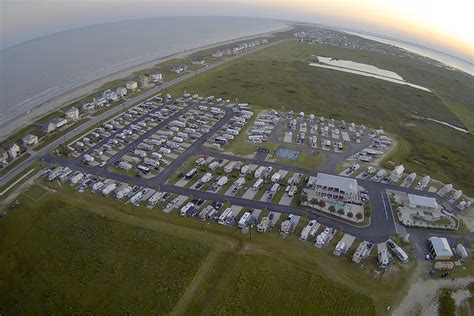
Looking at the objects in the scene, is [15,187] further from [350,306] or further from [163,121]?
[350,306]

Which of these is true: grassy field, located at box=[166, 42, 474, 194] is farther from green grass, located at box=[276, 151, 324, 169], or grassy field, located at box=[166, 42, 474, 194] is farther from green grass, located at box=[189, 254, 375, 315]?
green grass, located at box=[189, 254, 375, 315]

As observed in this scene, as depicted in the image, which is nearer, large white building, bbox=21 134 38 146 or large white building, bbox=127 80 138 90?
large white building, bbox=21 134 38 146

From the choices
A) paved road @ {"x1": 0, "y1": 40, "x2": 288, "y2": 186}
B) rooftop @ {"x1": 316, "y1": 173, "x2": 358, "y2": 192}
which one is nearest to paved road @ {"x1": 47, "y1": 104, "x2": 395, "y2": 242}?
paved road @ {"x1": 0, "y1": 40, "x2": 288, "y2": 186}

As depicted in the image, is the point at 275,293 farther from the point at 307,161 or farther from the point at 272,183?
the point at 307,161

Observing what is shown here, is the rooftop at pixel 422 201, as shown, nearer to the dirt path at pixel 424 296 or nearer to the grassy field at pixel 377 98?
the grassy field at pixel 377 98

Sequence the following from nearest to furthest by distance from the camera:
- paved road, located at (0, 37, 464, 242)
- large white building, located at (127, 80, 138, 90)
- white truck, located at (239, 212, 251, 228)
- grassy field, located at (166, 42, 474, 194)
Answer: white truck, located at (239, 212, 251, 228) < paved road, located at (0, 37, 464, 242) < grassy field, located at (166, 42, 474, 194) < large white building, located at (127, 80, 138, 90)

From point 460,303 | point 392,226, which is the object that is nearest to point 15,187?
point 392,226
